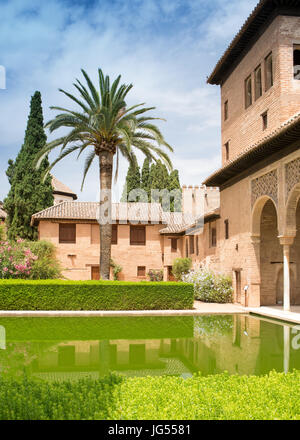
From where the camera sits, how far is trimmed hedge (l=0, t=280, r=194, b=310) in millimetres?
16672

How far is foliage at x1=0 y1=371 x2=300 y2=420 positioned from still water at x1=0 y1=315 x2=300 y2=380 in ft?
7.06

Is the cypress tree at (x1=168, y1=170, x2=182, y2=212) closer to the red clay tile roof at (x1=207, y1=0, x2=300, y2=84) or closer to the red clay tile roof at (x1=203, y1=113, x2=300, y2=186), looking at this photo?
the red clay tile roof at (x1=203, y1=113, x2=300, y2=186)

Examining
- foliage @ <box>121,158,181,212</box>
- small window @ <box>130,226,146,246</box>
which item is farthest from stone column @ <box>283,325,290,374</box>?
foliage @ <box>121,158,181,212</box>

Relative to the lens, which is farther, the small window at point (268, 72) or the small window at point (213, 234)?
the small window at point (213, 234)

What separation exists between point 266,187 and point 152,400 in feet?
45.2

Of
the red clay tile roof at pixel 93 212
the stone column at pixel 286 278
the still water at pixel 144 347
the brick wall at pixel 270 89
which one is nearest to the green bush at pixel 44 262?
the red clay tile roof at pixel 93 212

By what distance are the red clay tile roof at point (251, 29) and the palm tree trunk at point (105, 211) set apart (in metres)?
7.42

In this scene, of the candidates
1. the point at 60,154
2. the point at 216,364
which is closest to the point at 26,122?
the point at 60,154

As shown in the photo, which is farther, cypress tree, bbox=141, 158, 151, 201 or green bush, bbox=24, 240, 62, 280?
cypress tree, bbox=141, 158, 151, 201

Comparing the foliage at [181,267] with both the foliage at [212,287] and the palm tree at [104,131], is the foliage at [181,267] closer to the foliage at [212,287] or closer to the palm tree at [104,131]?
the foliage at [212,287]

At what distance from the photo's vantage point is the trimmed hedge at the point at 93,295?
16.7m

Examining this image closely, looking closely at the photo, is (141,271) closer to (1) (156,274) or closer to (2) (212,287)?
(1) (156,274)

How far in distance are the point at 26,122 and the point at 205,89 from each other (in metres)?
13.0

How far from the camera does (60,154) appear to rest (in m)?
19.2
